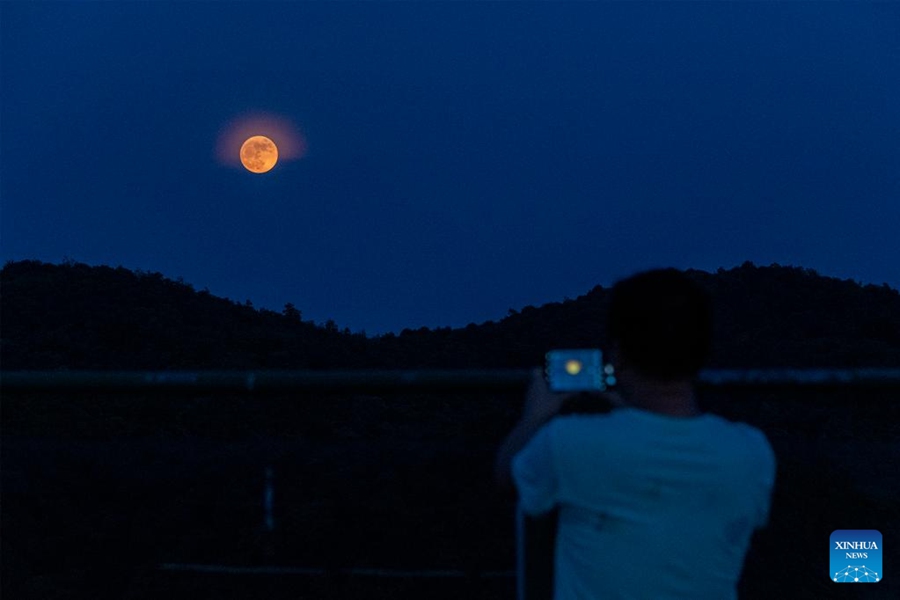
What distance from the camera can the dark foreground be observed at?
247 centimetres

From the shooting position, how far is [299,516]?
252cm

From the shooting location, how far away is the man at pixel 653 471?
4.62 ft

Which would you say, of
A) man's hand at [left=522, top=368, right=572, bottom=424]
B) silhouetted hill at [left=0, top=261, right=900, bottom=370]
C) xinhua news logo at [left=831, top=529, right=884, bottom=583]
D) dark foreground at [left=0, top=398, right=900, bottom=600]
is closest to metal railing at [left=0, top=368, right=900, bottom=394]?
man's hand at [left=522, top=368, right=572, bottom=424]

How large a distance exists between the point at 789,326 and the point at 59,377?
106 feet

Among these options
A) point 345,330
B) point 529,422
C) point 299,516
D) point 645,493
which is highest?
point 345,330

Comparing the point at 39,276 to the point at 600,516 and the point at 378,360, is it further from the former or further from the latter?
the point at 600,516

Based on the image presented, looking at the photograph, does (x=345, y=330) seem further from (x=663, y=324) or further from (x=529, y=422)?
(x=663, y=324)

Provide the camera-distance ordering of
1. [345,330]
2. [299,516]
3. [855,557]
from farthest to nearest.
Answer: [345,330] → [855,557] → [299,516]

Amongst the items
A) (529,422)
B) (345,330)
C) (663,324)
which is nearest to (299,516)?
(529,422)

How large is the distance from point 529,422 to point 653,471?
0.94 feet

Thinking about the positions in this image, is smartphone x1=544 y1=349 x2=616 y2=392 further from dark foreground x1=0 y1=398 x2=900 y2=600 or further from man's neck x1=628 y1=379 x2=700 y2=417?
dark foreground x1=0 y1=398 x2=900 y2=600

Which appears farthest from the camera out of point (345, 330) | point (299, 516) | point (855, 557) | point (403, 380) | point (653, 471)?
point (345, 330)

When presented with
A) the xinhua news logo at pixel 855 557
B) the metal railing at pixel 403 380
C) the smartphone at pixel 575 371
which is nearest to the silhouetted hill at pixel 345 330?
the xinhua news logo at pixel 855 557

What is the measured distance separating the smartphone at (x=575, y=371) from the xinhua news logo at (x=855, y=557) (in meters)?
1.59
